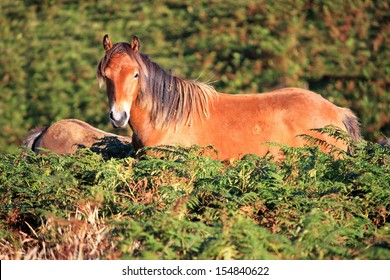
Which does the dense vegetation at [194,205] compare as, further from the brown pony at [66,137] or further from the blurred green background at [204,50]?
the blurred green background at [204,50]

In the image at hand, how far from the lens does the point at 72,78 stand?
16734mm

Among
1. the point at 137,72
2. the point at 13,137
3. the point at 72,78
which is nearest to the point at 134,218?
the point at 137,72

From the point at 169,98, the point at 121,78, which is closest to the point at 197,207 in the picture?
the point at 121,78

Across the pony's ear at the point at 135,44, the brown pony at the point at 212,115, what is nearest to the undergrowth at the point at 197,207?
the brown pony at the point at 212,115

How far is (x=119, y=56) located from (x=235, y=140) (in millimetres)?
1496

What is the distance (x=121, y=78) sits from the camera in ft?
→ 24.2

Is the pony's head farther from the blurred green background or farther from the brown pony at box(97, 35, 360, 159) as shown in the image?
the blurred green background

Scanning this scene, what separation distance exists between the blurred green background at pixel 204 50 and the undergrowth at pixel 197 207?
7632mm

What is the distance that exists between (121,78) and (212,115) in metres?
1.13

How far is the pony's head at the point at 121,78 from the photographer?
732 centimetres

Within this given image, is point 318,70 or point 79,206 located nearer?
point 79,206

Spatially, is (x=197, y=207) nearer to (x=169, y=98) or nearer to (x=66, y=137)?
(x=169, y=98)

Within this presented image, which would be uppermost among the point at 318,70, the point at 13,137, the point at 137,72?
the point at 137,72

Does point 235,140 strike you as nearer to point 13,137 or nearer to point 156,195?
point 156,195
